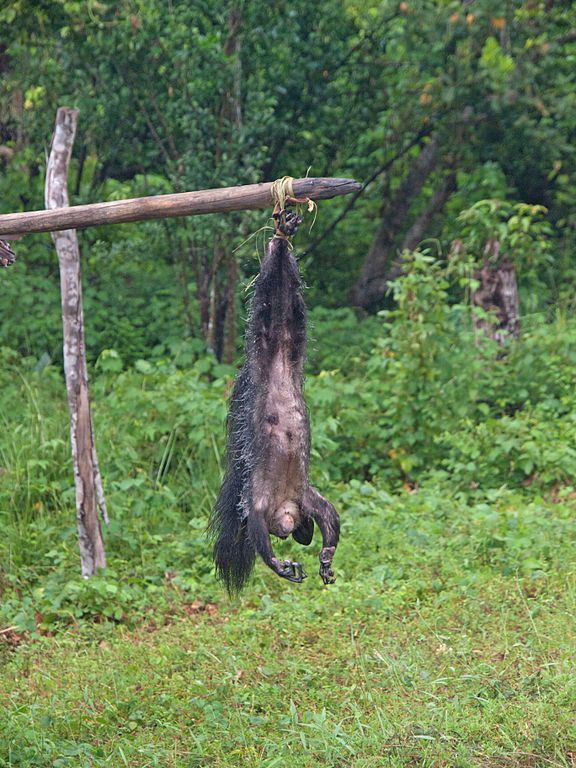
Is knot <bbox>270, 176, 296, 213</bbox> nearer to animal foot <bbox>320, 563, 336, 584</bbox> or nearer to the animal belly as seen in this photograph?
the animal belly

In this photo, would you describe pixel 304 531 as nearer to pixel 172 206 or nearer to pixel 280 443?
pixel 280 443

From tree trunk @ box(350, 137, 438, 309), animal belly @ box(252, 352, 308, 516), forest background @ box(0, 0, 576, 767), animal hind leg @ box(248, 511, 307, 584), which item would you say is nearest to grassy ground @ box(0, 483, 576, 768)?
forest background @ box(0, 0, 576, 767)

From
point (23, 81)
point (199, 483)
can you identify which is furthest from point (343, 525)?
point (23, 81)

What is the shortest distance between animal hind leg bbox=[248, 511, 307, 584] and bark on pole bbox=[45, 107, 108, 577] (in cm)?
265

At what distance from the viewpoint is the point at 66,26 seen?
8.51m

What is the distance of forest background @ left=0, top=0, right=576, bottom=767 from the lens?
15.4 ft

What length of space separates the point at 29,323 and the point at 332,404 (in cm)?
325

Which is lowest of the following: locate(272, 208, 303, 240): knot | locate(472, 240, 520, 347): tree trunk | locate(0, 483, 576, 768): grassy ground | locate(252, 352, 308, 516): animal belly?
locate(0, 483, 576, 768): grassy ground

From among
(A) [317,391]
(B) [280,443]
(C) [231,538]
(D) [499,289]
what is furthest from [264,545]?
(D) [499,289]

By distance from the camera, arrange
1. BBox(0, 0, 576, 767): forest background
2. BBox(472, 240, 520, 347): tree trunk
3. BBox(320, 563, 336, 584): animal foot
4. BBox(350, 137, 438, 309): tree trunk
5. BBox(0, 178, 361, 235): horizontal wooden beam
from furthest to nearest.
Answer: BBox(350, 137, 438, 309): tree trunk
BBox(472, 240, 520, 347): tree trunk
BBox(0, 0, 576, 767): forest background
BBox(320, 563, 336, 584): animal foot
BBox(0, 178, 361, 235): horizontal wooden beam

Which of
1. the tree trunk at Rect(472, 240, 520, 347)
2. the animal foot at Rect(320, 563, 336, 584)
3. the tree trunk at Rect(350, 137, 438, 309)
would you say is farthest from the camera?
the tree trunk at Rect(350, 137, 438, 309)

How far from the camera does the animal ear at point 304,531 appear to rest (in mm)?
3806

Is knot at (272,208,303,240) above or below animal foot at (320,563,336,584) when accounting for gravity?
above

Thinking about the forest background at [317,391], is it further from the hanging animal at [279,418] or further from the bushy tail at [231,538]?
the bushy tail at [231,538]
